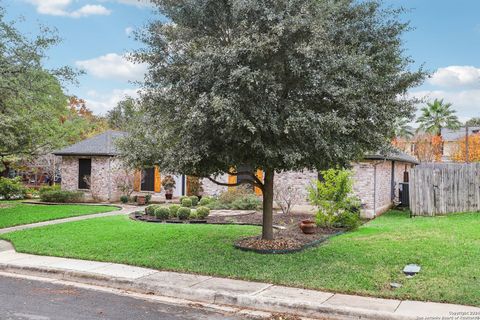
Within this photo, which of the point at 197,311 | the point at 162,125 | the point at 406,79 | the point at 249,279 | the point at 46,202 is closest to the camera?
the point at 197,311

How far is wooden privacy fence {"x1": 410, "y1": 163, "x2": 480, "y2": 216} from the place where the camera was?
17.6m

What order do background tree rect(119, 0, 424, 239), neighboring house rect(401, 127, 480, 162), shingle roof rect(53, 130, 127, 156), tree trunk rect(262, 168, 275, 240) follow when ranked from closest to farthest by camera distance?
background tree rect(119, 0, 424, 239), tree trunk rect(262, 168, 275, 240), shingle roof rect(53, 130, 127, 156), neighboring house rect(401, 127, 480, 162)

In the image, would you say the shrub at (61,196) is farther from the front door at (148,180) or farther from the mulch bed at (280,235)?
the mulch bed at (280,235)

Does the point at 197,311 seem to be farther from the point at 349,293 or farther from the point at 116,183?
the point at 116,183

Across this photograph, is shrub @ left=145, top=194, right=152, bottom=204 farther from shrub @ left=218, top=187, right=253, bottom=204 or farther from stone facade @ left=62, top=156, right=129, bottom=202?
shrub @ left=218, top=187, right=253, bottom=204

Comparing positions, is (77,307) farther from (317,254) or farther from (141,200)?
(141,200)

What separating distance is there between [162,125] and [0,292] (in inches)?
166

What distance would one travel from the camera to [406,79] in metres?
11.4

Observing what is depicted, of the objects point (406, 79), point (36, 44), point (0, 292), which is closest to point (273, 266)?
point (0, 292)

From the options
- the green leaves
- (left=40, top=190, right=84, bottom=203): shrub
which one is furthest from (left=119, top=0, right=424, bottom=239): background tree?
(left=40, top=190, right=84, bottom=203): shrub

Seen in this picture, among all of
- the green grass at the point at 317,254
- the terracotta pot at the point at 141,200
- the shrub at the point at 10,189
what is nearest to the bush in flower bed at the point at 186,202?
Answer: the terracotta pot at the point at 141,200

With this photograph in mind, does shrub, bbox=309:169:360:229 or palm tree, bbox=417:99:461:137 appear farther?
palm tree, bbox=417:99:461:137

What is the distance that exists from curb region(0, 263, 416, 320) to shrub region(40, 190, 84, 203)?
15.4 meters

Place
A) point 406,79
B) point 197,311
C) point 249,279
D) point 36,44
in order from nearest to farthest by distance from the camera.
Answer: point 197,311, point 249,279, point 406,79, point 36,44
